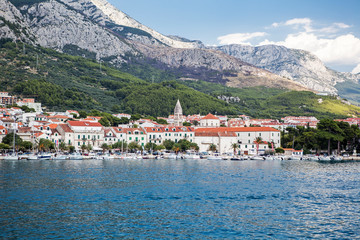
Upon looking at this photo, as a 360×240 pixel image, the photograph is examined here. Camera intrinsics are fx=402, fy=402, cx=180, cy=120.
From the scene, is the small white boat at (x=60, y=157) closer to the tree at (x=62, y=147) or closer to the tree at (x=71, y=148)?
the tree at (x=62, y=147)

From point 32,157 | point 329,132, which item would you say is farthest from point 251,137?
point 32,157

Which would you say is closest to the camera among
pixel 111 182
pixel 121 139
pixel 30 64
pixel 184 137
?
pixel 111 182

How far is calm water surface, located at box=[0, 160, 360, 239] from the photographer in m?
26.5

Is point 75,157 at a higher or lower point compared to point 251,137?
lower

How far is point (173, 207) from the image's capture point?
111 ft

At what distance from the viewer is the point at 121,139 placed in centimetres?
10206

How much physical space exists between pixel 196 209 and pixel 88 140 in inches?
2603

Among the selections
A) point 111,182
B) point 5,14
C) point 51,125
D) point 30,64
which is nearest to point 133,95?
point 30,64

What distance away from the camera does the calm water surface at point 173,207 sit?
2645cm

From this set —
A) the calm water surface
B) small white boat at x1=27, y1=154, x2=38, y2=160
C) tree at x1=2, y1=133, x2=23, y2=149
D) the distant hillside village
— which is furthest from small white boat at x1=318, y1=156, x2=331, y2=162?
tree at x1=2, y1=133, x2=23, y2=149

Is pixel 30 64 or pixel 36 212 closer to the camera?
pixel 36 212

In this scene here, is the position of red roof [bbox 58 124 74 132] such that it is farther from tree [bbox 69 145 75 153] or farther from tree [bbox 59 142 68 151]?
tree [bbox 69 145 75 153]

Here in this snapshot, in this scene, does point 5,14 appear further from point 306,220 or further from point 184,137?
point 306,220

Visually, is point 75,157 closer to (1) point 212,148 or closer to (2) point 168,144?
(2) point 168,144
